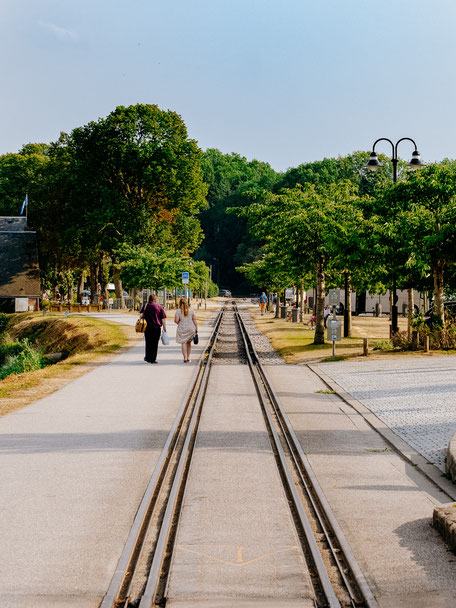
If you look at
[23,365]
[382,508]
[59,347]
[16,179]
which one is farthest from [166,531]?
[16,179]

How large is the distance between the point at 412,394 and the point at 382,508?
858 cm

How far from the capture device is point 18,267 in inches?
2452

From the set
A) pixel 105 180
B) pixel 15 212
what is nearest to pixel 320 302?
pixel 105 180

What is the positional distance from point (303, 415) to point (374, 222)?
13.8 metres

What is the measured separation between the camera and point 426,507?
683 cm

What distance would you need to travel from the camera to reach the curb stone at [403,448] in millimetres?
7699

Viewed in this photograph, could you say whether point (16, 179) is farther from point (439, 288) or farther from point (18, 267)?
point (439, 288)

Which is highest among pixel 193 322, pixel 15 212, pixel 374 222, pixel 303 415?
pixel 15 212

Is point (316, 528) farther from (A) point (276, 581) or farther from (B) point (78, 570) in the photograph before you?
(B) point (78, 570)

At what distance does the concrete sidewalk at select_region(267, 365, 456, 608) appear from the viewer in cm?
496

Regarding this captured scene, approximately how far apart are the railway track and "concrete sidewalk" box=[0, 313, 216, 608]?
124 mm

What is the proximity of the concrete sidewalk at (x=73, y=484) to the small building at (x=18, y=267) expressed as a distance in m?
46.1

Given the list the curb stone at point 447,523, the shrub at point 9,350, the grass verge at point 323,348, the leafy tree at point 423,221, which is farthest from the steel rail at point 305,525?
the shrub at point 9,350

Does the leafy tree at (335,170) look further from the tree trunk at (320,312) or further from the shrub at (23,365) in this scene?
the shrub at (23,365)
